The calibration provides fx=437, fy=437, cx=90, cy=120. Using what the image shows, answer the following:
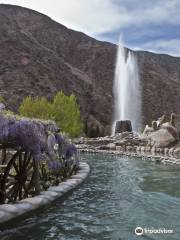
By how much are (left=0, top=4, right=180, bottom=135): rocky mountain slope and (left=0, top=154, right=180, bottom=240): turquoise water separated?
63.9 m

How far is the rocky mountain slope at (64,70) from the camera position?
92188mm

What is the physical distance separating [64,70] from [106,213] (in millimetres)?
95432

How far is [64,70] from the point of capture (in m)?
107

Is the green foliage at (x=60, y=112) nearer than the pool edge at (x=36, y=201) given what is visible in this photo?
No

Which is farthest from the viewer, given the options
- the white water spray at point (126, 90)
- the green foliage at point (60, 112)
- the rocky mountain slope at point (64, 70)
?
the rocky mountain slope at point (64, 70)

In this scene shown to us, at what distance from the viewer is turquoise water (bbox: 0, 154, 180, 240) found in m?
10.8

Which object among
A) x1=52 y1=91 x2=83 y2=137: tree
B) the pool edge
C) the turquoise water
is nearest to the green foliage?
x1=52 y1=91 x2=83 y2=137: tree

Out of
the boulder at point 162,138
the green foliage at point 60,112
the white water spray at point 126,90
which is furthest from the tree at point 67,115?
the white water spray at point 126,90

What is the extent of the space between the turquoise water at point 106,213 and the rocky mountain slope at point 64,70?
63914 millimetres

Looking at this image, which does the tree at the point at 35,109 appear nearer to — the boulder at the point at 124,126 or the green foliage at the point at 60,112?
the green foliage at the point at 60,112

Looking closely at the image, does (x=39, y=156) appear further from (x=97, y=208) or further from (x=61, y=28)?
(x=61, y=28)

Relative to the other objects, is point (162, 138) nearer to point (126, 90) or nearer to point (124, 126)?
point (124, 126)

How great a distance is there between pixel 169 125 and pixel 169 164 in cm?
1099

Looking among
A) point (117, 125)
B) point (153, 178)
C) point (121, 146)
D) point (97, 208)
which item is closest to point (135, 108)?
point (117, 125)
